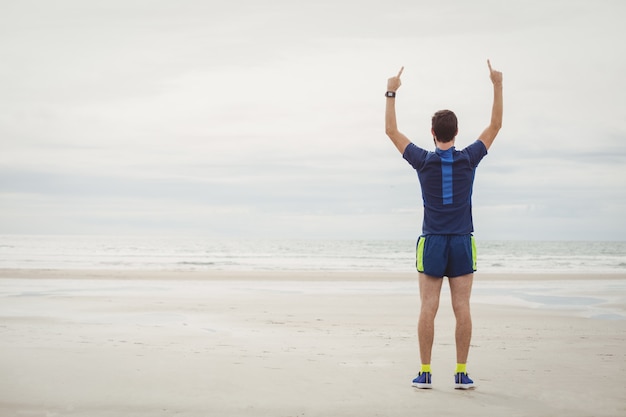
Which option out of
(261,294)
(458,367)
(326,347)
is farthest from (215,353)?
(261,294)

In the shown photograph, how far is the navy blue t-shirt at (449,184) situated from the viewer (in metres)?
4.39

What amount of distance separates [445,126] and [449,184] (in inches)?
15.9

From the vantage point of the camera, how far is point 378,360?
5.68 metres

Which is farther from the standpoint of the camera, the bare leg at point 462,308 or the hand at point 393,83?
the hand at point 393,83

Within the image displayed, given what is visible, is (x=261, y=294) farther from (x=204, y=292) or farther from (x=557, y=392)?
(x=557, y=392)

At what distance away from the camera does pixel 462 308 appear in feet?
14.7

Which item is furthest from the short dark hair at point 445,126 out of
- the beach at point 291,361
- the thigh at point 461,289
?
the beach at point 291,361

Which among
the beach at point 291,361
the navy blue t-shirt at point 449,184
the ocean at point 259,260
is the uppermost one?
the navy blue t-shirt at point 449,184

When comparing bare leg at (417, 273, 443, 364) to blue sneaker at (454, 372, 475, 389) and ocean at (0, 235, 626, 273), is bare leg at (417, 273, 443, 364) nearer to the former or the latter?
blue sneaker at (454, 372, 475, 389)

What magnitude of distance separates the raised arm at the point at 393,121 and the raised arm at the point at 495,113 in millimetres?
544

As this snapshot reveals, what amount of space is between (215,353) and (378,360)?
1.50m

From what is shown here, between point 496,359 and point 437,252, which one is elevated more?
point 437,252

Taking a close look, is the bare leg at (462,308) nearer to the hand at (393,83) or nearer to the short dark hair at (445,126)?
the short dark hair at (445,126)

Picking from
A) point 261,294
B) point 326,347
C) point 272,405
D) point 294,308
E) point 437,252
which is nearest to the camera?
point 272,405
